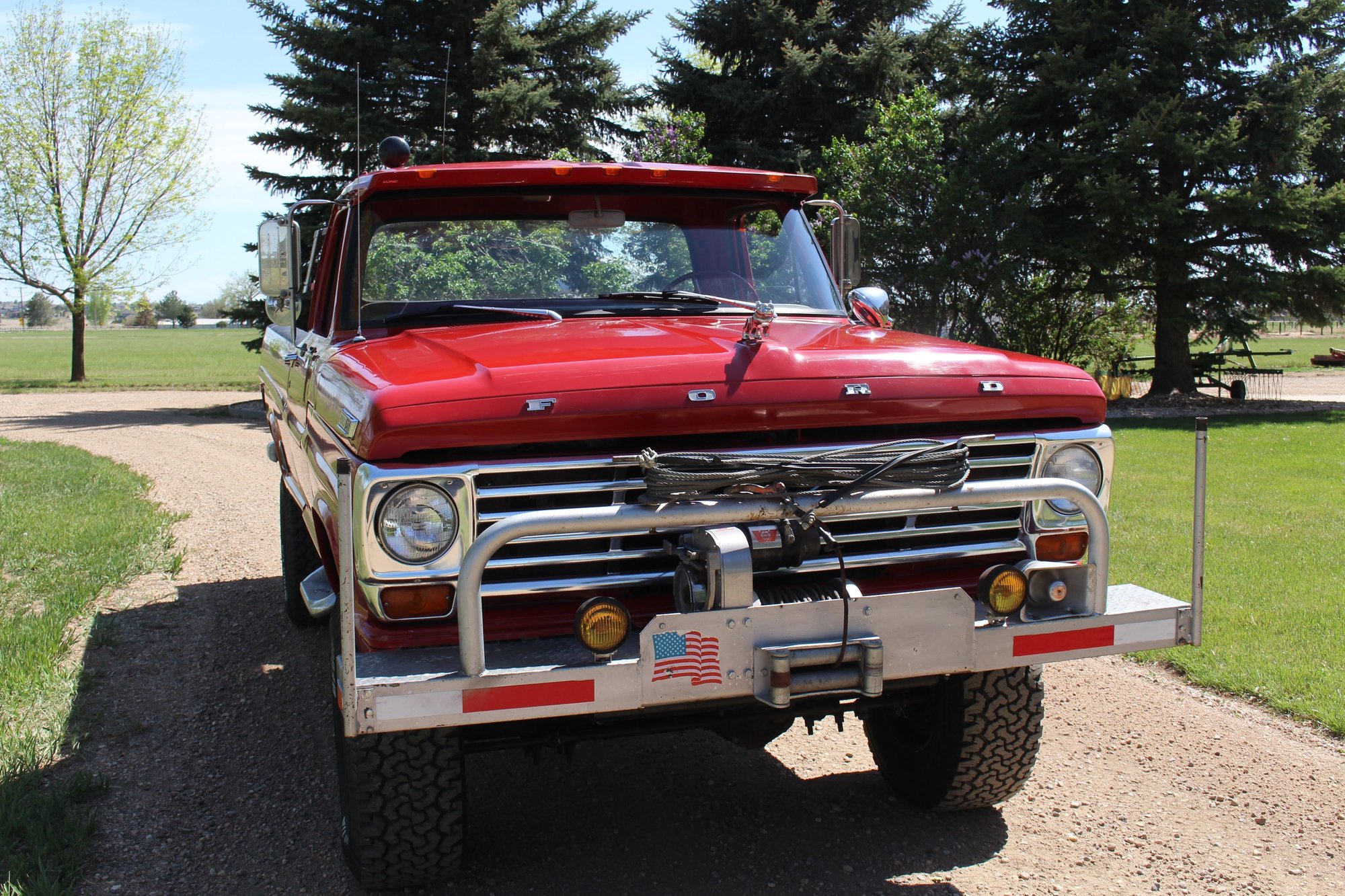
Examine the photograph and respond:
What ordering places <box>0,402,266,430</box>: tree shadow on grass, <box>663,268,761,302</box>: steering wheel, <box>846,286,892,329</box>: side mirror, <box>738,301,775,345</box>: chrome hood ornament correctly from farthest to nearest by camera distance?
<box>0,402,266,430</box>: tree shadow on grass < <box>846,286,892,329</box>: side mirror < <box>663,268,761,302</box>: steering wheel < <box>738,301,775,345</box>: chrome hood ornament

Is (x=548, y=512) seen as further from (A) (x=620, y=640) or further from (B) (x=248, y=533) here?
(B) (x=248, y=533)

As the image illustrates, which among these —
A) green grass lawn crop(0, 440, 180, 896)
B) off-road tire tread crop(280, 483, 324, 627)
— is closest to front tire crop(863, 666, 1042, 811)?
green grass lawn crop(0, 440, 180, 896)

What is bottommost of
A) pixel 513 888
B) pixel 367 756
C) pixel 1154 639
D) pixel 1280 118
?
pixel 513 888

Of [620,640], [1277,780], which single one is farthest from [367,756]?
[1277,780]

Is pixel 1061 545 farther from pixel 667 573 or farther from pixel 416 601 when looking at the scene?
pixel 416 601

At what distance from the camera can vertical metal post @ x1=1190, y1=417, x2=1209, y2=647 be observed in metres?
3.03

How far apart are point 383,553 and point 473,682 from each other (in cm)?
42

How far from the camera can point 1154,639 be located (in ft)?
10.3

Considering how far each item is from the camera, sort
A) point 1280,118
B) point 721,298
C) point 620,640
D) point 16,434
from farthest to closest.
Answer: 1. point 1280,118
2. point 16,434
3. point 721,298
4. point 620,640

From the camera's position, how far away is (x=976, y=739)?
12.2 feet

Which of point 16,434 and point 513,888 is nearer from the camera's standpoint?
point 513,888

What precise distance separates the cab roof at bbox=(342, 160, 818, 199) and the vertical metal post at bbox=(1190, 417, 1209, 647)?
1899 millimetres

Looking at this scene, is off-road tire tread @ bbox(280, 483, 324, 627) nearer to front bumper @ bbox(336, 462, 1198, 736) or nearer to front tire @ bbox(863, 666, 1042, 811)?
front bumper @ bbox(336, 462, 1198, 736)

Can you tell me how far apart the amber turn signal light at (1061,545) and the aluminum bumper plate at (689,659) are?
345 millimetres
